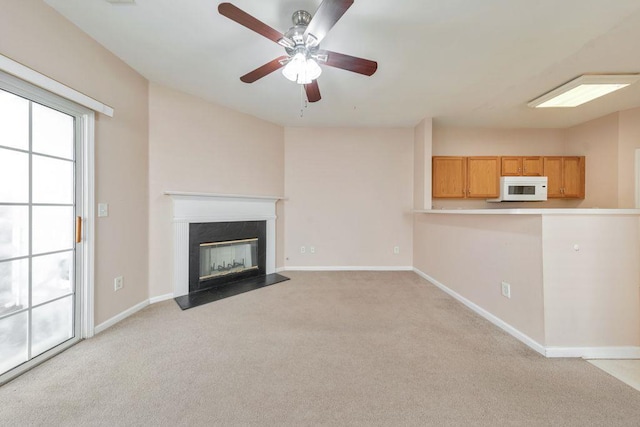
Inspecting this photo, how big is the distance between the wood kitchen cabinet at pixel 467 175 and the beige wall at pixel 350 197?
1.58 ft

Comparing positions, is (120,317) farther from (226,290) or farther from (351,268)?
(351,268)

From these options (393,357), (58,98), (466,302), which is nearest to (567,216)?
(466,302)

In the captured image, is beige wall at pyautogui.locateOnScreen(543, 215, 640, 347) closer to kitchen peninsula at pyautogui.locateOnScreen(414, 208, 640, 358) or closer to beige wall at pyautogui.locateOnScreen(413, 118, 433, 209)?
kitchen peninsula at pyautogui.locateOnScreen(414, 208, 640, 358)

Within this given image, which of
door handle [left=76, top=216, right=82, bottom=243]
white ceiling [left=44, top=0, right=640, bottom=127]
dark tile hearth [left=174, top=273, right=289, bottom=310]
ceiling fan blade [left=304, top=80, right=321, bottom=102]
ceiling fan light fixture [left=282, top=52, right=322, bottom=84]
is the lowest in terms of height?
dark tile hearth [left=174, top=273, right=289, bottom=310]

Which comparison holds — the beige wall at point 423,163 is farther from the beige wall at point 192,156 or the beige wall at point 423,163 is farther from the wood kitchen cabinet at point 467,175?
the beige wall at point 192,156

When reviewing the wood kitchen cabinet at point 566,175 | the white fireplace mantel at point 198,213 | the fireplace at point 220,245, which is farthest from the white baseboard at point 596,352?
the white fireplace mantel at point 198,213

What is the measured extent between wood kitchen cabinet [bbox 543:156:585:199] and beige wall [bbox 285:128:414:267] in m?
2.26

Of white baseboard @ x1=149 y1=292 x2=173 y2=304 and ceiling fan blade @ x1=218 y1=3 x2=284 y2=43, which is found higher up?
ceiling fan blade @ x1=218 y1=3 x2=284 y2=43

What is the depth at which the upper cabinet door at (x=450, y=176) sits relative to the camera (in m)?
3.75

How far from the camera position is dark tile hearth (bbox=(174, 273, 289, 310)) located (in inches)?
102

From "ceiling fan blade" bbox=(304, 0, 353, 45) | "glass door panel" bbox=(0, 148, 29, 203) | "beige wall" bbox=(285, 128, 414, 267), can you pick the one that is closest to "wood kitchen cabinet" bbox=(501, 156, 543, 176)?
"beige wall" bbox=(285, 128, 414, 267)

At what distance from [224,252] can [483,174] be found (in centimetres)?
430

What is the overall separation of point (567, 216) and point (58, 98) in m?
3.89

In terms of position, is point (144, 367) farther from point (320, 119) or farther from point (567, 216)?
point (320, 119)
